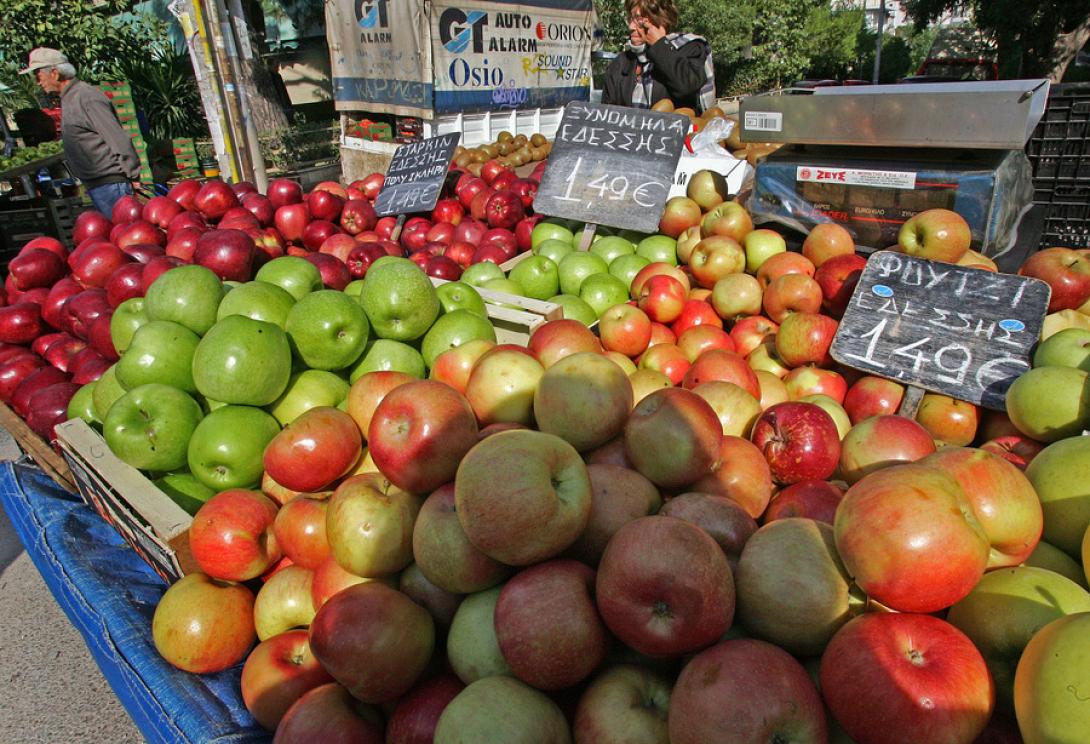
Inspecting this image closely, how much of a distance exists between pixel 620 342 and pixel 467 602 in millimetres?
1744

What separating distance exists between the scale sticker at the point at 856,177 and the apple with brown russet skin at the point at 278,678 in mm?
3365

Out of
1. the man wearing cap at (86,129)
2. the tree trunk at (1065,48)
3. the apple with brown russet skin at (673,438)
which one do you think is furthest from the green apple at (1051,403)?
the tree trunk at (1065,48)

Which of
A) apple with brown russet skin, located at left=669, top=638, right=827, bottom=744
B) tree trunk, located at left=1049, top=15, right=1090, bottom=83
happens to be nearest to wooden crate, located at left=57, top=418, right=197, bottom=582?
apple with brown russet skin, located at left=669, top=638, right=827, bottom=744

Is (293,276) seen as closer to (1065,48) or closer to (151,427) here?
(151,427)

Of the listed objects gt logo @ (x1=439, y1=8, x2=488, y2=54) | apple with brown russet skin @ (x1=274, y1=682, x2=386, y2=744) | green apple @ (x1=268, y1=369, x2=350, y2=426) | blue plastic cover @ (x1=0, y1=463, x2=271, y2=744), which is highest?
gt logo @ (x1=439, y1=8, x2=488, y2=54)

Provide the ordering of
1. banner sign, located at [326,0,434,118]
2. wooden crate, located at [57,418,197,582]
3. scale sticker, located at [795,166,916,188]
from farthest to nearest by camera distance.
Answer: banner sign, located at [326,0,434,118]
scale sticker, located at [795,166,916,188]
wooden crate, located at [57,418,197,582]


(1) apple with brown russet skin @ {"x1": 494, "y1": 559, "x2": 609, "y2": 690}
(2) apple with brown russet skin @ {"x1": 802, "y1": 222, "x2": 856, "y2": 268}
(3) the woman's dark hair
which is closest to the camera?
(1) apple with brown russet skin @ {"x1": 494, "y1": 559, "x2": 609, "y2": 690}

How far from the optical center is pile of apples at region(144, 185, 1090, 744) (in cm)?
122

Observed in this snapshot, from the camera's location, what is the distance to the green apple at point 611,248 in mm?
4168

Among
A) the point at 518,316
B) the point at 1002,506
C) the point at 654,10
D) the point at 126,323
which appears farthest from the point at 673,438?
the point at 654,10

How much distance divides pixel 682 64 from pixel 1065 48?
64.0 feet

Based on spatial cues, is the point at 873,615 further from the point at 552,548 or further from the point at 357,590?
the point at 357,590

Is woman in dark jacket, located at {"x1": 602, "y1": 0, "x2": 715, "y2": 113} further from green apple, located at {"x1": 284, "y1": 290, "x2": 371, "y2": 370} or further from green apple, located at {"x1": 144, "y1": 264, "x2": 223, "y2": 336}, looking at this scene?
green apple, located at {"x1": 144, "y1": 264, "x2": 223, "y2": 336}

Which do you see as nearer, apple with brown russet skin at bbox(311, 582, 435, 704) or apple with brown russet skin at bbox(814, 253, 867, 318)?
apple with brown russet skin at bbox(311, 582, 435, 704)
